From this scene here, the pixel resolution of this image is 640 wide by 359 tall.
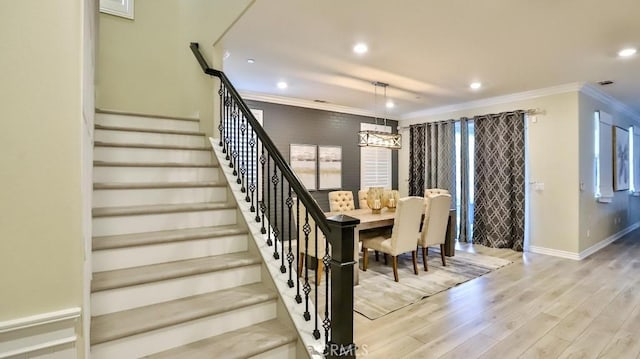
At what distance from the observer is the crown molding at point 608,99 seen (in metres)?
5.09

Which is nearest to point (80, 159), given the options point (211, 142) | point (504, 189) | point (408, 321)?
point (211, 142)

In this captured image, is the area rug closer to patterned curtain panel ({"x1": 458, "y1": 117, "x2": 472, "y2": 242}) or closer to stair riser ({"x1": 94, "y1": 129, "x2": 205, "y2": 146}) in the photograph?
patterned curtain panel ({"x1": 458, "y1": 117, "x2": 472, "y2": 242})

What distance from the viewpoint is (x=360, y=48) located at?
3.52 m

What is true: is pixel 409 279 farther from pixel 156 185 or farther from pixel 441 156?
pixel 441 156

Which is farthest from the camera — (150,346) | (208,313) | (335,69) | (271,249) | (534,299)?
(335,69)

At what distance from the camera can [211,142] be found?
3.15 meters

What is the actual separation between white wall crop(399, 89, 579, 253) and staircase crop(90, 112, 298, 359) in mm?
5112

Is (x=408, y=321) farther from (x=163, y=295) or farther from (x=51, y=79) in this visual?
(x=51, y=79)

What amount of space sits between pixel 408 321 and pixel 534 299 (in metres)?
1.55

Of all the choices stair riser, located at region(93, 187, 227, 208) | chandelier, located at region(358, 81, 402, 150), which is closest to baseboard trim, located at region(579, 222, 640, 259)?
chandelier, located at region(358, 81, 402, 150)

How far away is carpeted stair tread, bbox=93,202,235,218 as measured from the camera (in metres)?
2.24

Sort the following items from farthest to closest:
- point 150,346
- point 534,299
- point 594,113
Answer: point 594,113 < point 534,299 < point 150,346

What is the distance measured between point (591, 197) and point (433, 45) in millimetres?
4196

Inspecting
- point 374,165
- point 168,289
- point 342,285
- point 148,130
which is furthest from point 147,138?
point 374,165
